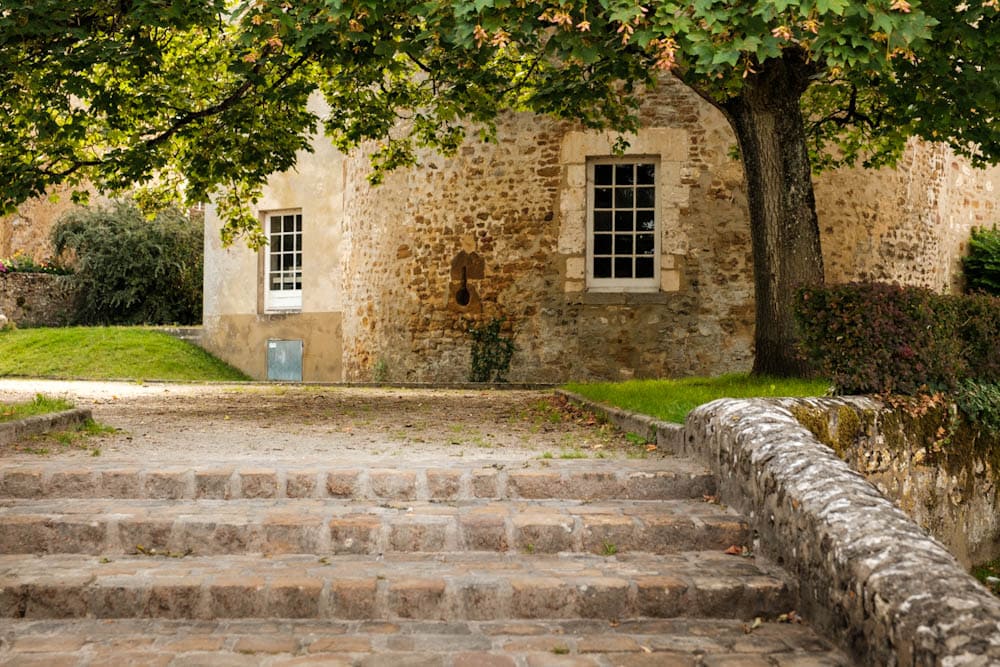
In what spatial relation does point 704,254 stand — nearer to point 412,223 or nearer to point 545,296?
point 545,296

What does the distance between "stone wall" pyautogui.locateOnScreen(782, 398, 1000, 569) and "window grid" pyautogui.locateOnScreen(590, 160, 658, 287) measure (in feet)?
22.2

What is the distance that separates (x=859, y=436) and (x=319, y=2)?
5.08 m

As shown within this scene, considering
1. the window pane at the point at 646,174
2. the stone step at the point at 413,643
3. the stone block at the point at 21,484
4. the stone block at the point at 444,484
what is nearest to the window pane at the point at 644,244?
the window pane at the point at 646,174

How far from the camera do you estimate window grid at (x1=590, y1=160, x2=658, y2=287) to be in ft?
43.3

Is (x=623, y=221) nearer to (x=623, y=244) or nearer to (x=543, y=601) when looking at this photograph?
(x=623, y=244)

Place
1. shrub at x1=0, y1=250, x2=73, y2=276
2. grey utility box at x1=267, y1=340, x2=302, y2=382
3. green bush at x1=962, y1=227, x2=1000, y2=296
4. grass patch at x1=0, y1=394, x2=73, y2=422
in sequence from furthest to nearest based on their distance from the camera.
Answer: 1. shrub at x1=0, y1=250, x2=73, y2=276
2. grey utility box at x1=267, y1=340, x2=302, y2=382
3. green bush at x1=962, y1=227, x2=1000, y2=296
4. grass patch at x1=0, y1=394, x2=73, y2=422

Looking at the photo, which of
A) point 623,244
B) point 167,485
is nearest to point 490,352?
point 623,244

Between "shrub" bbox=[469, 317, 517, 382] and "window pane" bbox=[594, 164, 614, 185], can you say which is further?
"shrub" bbox=[469, 317, 517, 382]

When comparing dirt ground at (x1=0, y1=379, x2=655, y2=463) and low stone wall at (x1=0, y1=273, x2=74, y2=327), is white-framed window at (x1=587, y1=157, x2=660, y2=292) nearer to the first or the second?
dirt ground at (x1=0, y1=379, x2=655, y2=463)

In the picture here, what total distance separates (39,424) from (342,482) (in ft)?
Answer: 9.64

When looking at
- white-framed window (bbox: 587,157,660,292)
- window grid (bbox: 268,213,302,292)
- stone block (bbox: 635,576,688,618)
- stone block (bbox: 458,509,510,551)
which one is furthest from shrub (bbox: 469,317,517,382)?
stone block (bbox: 635,576,688,618)

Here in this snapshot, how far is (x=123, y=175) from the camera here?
9.25m

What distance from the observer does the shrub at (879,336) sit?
6047mm

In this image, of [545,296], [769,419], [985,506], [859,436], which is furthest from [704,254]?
[769,419]
